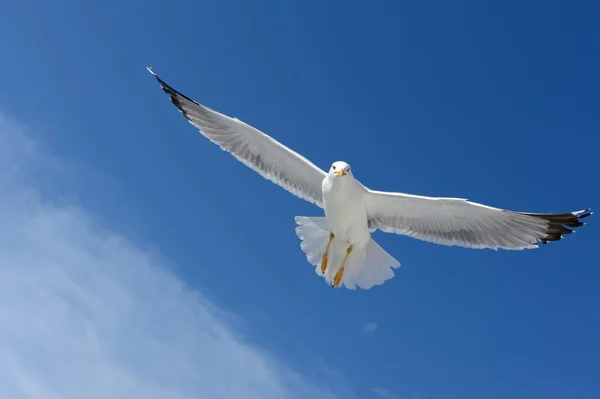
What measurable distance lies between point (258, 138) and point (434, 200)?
2.41 m

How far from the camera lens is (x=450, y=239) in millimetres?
8008

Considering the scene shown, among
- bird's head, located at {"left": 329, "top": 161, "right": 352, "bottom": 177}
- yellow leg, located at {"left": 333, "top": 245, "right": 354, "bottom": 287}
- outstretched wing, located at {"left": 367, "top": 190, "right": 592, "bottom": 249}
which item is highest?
outstretched wing, located at {"left": 367, "top": 190, "right": 592, "bottom": 249}

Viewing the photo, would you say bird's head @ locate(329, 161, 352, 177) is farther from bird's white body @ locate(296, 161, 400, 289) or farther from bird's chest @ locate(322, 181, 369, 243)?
bird's chest @ locate(322, 181, 369, 243)

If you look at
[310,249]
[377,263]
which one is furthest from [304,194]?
[377,263]

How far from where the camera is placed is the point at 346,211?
7762mm

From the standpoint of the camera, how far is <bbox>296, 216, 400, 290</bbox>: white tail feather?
8.06 metres

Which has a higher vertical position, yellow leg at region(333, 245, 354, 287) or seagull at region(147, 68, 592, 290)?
seagull at region(147, 68, 592, 290)

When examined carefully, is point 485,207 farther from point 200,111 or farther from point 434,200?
point 200,111

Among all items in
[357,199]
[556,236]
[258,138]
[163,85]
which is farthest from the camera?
[163,85]

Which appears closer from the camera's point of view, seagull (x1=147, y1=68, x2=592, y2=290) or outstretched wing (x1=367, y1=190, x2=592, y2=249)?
outstretched wing (x1=367, y1=190, x2=592, y2=249)

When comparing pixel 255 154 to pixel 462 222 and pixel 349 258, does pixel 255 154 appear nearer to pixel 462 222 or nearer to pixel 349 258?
pixel 349 258

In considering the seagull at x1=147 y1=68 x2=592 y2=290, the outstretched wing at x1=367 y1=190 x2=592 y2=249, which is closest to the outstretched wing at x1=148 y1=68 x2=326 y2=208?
the seagull at x1=147 y1=68 x2=592 y2=290

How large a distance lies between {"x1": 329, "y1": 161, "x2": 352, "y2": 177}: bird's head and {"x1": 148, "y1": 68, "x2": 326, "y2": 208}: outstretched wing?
0.90 meters

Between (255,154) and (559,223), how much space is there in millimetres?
3886
